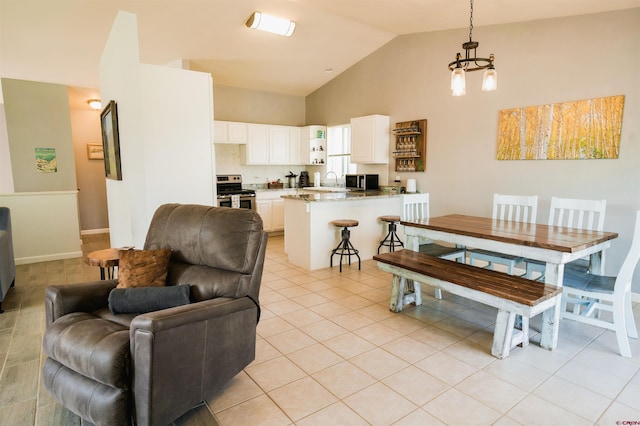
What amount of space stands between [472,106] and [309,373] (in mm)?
4139

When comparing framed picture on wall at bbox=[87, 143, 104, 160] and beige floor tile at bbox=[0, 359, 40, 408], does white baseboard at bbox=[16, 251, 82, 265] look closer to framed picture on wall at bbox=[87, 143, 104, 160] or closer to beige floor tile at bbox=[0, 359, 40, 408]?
framed picture on wall at bbox=[87, 143, 104, 160]

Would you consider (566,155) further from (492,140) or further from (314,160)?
(314,160)

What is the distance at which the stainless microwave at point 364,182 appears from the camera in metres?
6.18

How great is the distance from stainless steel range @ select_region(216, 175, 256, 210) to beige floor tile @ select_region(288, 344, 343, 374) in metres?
4.06

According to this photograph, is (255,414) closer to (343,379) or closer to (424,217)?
(343,379)

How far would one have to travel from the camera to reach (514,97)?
4.37 m

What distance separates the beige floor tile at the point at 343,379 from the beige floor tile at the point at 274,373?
0.15m

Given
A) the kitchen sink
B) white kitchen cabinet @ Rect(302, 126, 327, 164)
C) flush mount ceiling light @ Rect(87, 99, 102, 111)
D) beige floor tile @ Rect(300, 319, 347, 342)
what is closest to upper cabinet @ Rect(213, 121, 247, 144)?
white kitchen cabinet @ Rect(302, 126, 327, 164)

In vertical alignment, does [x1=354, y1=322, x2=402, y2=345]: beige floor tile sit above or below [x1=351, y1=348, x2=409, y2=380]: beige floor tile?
above

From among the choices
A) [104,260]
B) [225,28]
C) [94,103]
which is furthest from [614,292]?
[94,103]

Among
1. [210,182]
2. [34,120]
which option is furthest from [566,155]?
[34,120]

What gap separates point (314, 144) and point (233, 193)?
82.2 inches

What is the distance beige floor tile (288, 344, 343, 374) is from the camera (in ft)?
7.93

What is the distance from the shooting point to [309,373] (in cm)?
235
